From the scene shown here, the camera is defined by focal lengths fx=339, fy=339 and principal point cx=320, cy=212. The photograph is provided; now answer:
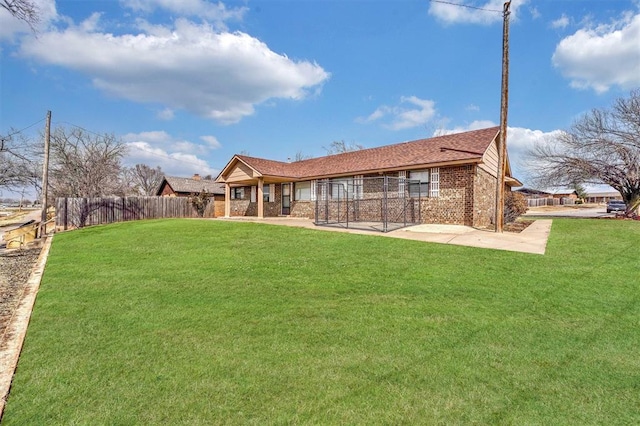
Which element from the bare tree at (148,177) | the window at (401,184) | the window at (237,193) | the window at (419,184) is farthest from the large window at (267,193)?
the bare tree at (148,177)

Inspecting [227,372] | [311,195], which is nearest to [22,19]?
[227,372]

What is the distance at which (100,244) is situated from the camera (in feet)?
36.8

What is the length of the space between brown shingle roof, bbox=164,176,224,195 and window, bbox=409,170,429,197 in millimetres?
26725

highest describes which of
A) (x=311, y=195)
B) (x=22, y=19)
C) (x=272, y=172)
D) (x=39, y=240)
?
(x=22, y=19)

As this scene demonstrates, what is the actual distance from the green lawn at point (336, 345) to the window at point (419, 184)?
27.7 feet

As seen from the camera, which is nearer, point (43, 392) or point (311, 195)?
point (43, 392)

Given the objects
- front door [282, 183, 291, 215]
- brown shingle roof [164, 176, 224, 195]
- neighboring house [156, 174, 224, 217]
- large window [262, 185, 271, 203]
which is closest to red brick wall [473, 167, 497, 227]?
front door [282, 183, 291, 215]

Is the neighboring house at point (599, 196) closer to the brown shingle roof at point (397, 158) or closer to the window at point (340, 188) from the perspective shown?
the brown shingle roof at point (397, 158)

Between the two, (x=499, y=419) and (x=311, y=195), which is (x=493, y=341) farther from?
(x=311, y=195)

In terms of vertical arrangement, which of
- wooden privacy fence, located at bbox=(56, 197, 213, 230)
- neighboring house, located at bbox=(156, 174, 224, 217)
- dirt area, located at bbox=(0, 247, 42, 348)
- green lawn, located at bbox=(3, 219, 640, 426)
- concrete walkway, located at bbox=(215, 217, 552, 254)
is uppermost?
neighboring house, located at bbox=(156, 174, 224, 217)

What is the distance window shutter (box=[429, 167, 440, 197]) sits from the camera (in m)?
14.9

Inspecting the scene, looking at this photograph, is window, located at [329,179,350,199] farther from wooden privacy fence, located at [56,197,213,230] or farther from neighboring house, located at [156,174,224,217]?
neighboring house, located at [156,174,224,217]

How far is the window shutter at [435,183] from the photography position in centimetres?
1493

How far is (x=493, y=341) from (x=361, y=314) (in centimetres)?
153
